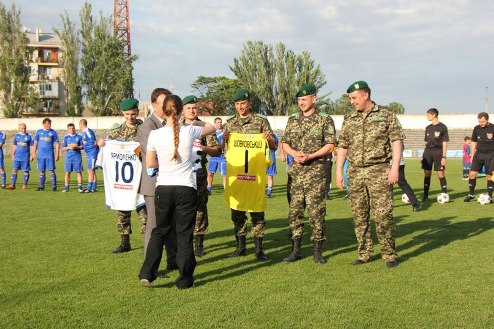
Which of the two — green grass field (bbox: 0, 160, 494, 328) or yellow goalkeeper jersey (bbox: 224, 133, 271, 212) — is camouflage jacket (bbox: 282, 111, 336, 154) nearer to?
yellow goalkeeper jersey (bbox: 224, 133, 271, 212)

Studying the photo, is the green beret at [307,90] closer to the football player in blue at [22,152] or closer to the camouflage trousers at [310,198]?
the camouflage trousers at [310,198]

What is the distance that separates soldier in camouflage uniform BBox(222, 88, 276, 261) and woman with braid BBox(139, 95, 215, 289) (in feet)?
5.84

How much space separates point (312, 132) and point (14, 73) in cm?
6376

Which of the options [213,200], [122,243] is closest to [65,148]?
[213,200]

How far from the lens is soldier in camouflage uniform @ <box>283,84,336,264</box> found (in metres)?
7.41

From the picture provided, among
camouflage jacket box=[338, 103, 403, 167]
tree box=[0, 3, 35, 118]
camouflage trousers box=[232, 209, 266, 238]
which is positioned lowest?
camouflage trousers box=[232, 209, 266, 238]

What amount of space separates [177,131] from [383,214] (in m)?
3.08

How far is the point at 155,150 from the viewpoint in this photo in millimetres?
5859

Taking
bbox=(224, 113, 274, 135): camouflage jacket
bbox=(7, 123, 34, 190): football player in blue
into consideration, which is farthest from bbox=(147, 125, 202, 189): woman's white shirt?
bbox=(7, 123, 34, 190): football player in blue

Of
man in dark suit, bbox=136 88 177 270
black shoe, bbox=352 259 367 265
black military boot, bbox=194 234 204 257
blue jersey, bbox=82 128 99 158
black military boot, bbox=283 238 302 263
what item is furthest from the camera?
blue jersey, bbox=82 128 99 158

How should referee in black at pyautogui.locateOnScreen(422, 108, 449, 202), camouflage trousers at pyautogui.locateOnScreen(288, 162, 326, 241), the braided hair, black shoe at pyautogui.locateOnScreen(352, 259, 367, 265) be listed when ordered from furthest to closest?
referee in black at pyautogui.locateOnScreen(422, 108, 449, 202), camouflage trousers at pyautogui.locateOnScreen(288, 162, 326, 241), black shoe at pyautogui.locateOnScreen(352, 259, 367, 265), the braided hair

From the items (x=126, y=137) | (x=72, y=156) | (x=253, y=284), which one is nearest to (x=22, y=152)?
(x=72, y=156)

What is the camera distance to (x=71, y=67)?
6588cm

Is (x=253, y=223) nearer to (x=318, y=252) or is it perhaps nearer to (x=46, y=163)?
(x=318, y=252)
